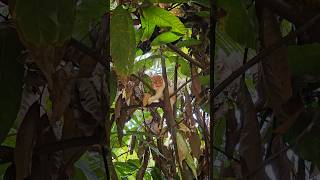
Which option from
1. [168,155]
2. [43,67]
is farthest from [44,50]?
[168,155]

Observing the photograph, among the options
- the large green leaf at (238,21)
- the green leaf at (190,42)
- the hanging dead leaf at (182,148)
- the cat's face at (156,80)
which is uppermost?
the green leaf at (190,42)

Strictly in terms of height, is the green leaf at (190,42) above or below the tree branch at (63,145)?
above

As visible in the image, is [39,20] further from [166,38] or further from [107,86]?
[166,38]

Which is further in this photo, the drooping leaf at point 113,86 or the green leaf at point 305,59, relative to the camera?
the drooping leaf at point 113,86

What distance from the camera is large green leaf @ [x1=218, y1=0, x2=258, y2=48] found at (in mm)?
540

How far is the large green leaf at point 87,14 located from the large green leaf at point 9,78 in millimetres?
119

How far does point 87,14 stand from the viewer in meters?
0.61

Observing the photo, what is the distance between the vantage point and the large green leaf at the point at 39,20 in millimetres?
402

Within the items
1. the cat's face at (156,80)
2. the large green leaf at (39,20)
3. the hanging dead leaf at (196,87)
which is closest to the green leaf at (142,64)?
the cat's face at (156,80)

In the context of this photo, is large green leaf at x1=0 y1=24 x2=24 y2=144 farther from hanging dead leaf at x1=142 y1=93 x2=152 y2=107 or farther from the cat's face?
the cat's face

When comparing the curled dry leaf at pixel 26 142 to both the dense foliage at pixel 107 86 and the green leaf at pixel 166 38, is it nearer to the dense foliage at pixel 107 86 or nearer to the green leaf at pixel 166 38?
the dense foliage at pixel 107 86

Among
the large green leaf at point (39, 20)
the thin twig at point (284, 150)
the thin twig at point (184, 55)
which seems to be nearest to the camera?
the large green leaf at point (39, 20)

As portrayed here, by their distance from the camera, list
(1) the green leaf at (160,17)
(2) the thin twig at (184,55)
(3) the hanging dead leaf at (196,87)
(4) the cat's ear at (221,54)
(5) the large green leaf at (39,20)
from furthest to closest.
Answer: (2) the thin twig at (184,55) → (3) the hanging dead leaf at (196,87) → (1) the green leaf at (160,17) → (4) the cat's ear at (221,54) → (5) the large green leaf at (39,20)

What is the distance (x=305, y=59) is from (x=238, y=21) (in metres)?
0.09
